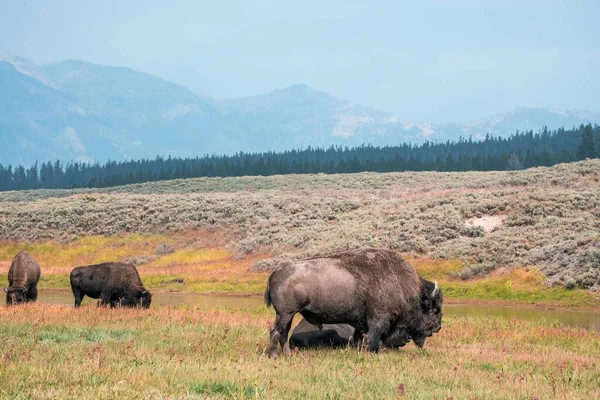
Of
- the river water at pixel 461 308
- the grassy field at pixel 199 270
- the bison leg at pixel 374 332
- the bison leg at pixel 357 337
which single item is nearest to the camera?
the bison leg at pixel 374 332

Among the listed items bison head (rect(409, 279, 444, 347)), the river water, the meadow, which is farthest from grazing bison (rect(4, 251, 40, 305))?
bison head (rect(409, 279, 444, 347))

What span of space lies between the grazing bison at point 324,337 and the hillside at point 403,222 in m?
18.9

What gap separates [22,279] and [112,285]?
3350 millimetres

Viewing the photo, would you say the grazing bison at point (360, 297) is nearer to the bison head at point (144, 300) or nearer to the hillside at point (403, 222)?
the bison head at point (144, 300)

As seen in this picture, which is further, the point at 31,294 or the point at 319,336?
the point at 31,294

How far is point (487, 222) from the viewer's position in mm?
42656

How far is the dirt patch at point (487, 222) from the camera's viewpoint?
41.8 meters

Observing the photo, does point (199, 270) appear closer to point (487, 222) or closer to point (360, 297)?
point (487, 222)

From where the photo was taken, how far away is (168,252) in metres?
50.6

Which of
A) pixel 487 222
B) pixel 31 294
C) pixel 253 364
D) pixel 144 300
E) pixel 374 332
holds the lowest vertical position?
pixel 31 294

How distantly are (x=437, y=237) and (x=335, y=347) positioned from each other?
27212mm

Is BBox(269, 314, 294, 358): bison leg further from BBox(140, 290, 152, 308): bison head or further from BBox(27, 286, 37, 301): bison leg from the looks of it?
BBox(27, 286, 37, 301): bison leg

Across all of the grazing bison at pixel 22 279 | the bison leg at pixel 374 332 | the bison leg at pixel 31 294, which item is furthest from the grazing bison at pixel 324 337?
the bison leg at pixel 31 294

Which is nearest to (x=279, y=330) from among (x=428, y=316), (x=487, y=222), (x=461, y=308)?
(x=428, y=316)
